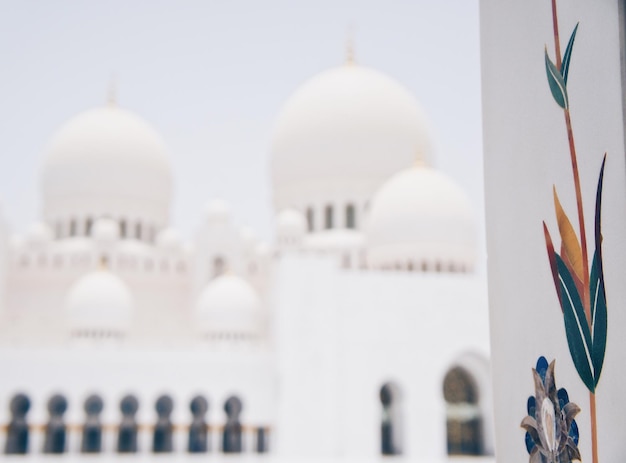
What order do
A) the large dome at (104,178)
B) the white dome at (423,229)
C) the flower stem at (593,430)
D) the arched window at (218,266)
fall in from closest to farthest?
the flower stem at (593,430)
the white dome at (423,229)
the arched window at (218,266)
the large dome at (104,178)

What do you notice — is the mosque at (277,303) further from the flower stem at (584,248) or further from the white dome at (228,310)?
the flower stem at (584,248)

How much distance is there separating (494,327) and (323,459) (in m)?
10.9

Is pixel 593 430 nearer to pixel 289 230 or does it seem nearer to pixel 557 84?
pixel 557 84

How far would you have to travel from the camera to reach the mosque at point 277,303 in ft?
41.7

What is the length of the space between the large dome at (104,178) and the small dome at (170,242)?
3.93 ft

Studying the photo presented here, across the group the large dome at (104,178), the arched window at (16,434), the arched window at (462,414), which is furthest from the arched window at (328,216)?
the arched window at (16,434)

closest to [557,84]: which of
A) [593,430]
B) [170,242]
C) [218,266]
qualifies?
[593,430]

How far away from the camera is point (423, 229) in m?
14.4

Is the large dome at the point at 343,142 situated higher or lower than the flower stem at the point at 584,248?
higher

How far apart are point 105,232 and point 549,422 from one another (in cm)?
1686

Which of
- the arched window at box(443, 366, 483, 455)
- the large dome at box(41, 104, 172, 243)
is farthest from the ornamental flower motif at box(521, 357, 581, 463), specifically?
the large dome at box(41, 104, 172, 243)

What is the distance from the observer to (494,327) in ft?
5.55

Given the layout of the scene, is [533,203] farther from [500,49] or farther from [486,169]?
[500,49]

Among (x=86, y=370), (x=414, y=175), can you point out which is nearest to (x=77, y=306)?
(x=86, y=370)
